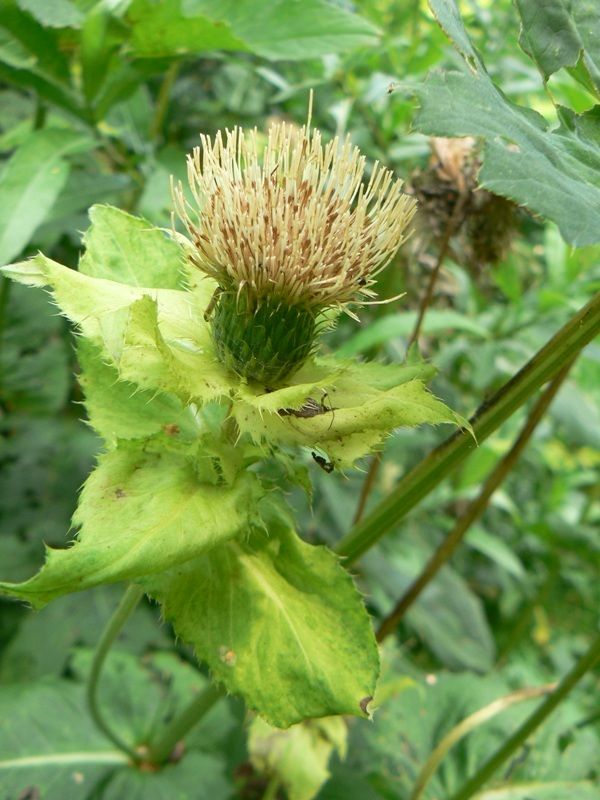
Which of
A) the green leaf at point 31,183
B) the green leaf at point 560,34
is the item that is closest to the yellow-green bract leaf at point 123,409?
the green leaf at point 31,183

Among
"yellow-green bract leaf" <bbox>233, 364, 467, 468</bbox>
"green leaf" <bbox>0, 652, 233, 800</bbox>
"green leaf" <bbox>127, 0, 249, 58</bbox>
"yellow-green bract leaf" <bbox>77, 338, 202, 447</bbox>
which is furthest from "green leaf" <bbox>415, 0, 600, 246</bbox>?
"green leaf" <bbox>0, 652, 233, 800</bbox>

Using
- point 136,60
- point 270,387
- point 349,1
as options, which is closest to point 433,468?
point 270,387

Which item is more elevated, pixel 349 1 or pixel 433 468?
pixel 349 1

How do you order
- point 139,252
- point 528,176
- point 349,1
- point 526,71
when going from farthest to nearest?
1. point 526,71
2. point 349,1
3. point 139,252
4. point 528,176

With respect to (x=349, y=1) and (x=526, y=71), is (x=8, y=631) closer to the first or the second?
(x=349, y=1)

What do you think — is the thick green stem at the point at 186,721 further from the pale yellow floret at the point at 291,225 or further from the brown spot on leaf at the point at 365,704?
the pale yellow floret at the point at 291,225

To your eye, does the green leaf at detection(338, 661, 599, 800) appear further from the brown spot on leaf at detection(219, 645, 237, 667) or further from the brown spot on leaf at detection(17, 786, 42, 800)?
the brown spot on leaf at detection(219, 645, 237, 667)
